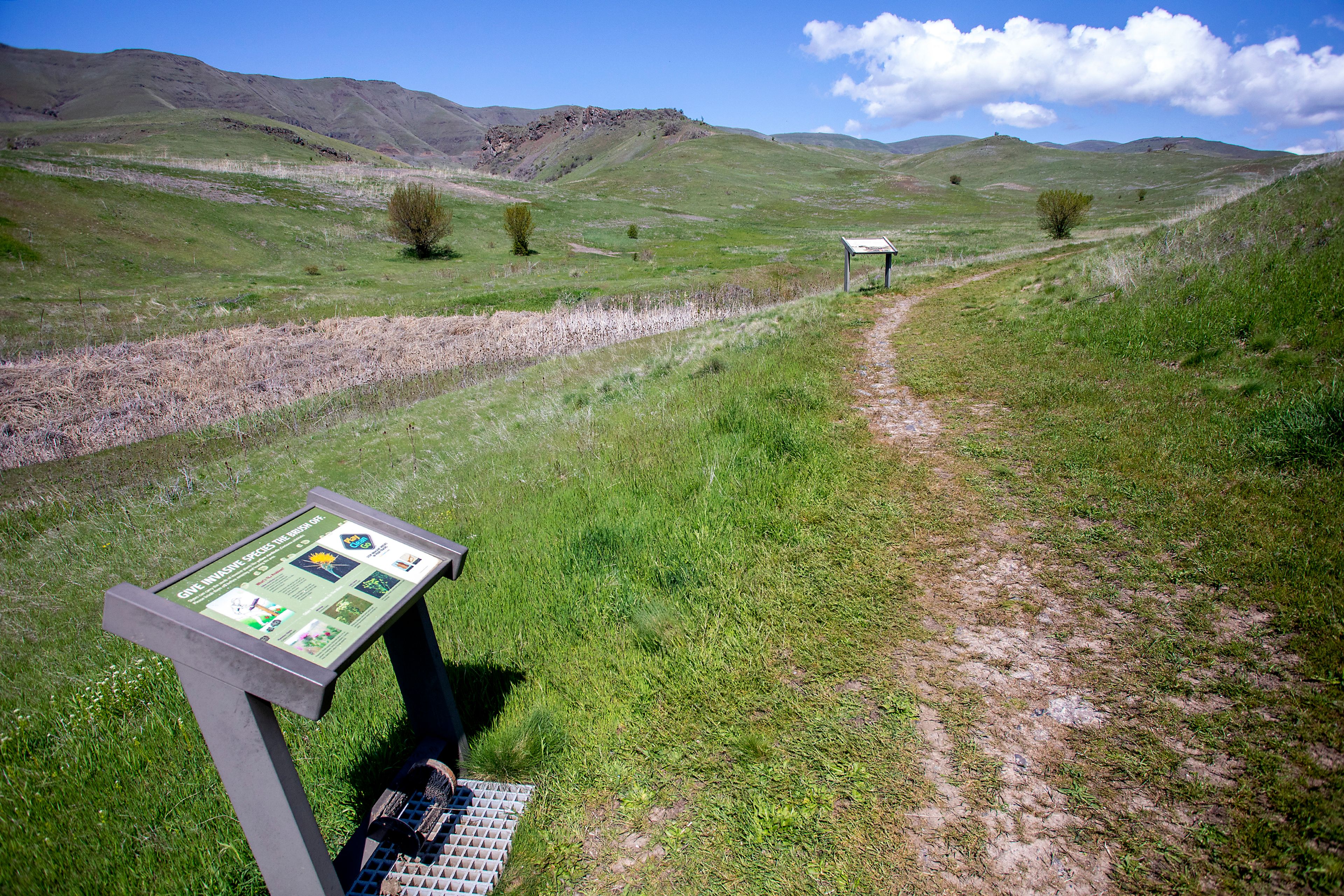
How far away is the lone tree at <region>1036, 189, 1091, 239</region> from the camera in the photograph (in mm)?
38938

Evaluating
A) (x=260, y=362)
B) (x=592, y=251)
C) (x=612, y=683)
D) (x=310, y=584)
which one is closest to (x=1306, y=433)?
(x=612, y=683)

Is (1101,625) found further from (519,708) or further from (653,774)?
(519,708)

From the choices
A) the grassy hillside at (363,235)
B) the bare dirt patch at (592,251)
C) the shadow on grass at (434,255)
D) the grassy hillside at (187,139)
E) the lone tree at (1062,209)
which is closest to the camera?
the grassy hillside at (363,235)

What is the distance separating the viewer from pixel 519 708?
3945 mm

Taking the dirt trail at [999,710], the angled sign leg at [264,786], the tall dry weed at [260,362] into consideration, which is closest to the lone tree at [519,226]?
the tall dry weed at [260,362]

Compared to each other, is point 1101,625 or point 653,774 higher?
point 1101,625

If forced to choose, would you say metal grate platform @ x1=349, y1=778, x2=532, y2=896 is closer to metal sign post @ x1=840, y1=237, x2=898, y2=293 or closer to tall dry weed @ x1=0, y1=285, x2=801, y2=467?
tall dry weed @ x1=0, y1=285, x2=801, y2=467

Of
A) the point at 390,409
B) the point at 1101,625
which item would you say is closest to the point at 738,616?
the point at 1101,625

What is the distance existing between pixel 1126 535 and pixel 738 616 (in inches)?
127

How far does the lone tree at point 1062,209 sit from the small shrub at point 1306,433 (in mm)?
40027

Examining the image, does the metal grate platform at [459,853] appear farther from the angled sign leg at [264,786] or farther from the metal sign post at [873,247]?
the metal sign post at [873,247]

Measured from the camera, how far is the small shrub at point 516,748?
3.53m

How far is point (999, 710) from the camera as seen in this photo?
11.5 ft

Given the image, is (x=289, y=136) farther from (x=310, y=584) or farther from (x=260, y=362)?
(x=310, y=584)
